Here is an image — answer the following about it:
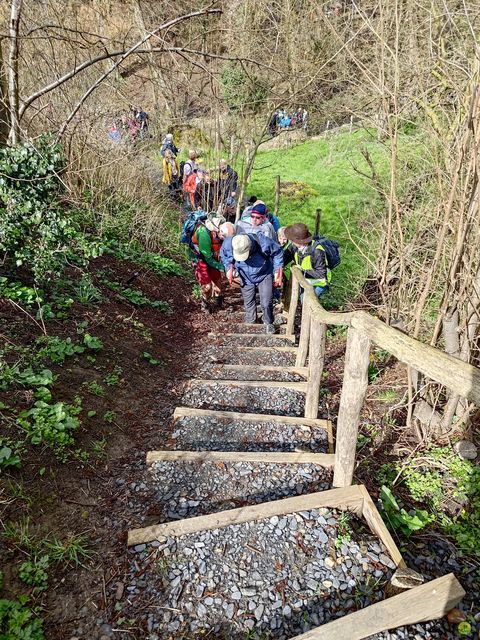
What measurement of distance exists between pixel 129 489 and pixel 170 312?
14.7 ft

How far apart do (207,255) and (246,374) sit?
8.96 feet

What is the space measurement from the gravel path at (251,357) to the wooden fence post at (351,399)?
255 centimetres

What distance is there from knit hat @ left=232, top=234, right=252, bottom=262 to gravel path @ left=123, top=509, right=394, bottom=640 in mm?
4032

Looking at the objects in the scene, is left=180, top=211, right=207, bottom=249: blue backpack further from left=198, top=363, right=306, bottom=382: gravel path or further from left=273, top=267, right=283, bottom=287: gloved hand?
left=198, top=363, right=306, bottom=382: gravel path

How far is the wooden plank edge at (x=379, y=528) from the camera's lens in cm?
230

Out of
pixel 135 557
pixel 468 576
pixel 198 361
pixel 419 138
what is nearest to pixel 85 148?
pixel 198 361

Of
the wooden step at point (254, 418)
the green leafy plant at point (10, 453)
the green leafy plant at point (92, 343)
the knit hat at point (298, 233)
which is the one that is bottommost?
the wooden step at point (254, 418)

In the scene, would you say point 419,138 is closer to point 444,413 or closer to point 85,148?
point 444,413

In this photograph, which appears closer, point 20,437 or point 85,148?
point 20,437

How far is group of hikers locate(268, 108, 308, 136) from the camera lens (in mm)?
10284

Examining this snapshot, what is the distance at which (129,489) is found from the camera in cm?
302

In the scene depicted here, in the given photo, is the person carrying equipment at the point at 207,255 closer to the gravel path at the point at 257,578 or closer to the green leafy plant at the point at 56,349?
the green leafy plant at the point at 56,349

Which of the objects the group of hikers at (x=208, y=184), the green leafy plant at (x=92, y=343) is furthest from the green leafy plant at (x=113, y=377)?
the group of hikers at (x=208, y=184)

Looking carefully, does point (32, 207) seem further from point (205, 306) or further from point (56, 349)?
point (205, 306)
